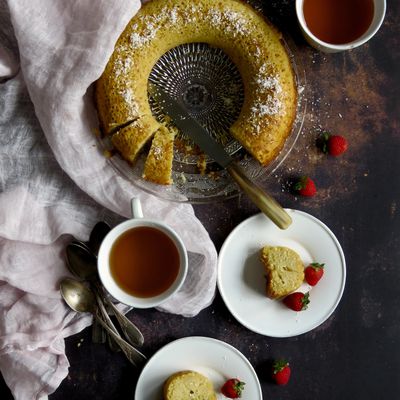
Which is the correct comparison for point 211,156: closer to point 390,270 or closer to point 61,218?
point 61,218

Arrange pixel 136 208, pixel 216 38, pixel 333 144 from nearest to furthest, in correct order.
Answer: pixel 136 208 → pixel 216 38 → pixel 333 144

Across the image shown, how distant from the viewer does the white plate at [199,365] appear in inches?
65.3

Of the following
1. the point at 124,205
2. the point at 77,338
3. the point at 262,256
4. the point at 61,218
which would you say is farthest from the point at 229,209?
the point at 77,338

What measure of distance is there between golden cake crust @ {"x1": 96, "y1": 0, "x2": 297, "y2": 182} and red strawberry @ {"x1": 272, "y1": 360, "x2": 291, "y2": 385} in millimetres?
626

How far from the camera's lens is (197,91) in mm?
1683

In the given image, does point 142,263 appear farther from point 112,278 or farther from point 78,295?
point 78,295

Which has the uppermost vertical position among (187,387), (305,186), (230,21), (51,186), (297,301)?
(230,21)

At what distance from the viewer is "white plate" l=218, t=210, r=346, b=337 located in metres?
1.67

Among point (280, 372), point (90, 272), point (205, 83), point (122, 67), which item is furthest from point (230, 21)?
point (280, 372)

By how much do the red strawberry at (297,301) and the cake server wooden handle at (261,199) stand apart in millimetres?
219

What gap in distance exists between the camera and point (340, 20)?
161 cm

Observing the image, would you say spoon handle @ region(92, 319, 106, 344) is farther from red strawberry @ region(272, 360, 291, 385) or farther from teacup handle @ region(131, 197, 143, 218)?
red strawberry @ region(272, 360, 291, 385)

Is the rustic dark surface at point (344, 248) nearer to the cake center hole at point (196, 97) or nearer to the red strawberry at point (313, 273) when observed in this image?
the red strawberry at point (313, 273)

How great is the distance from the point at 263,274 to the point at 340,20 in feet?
2.55
